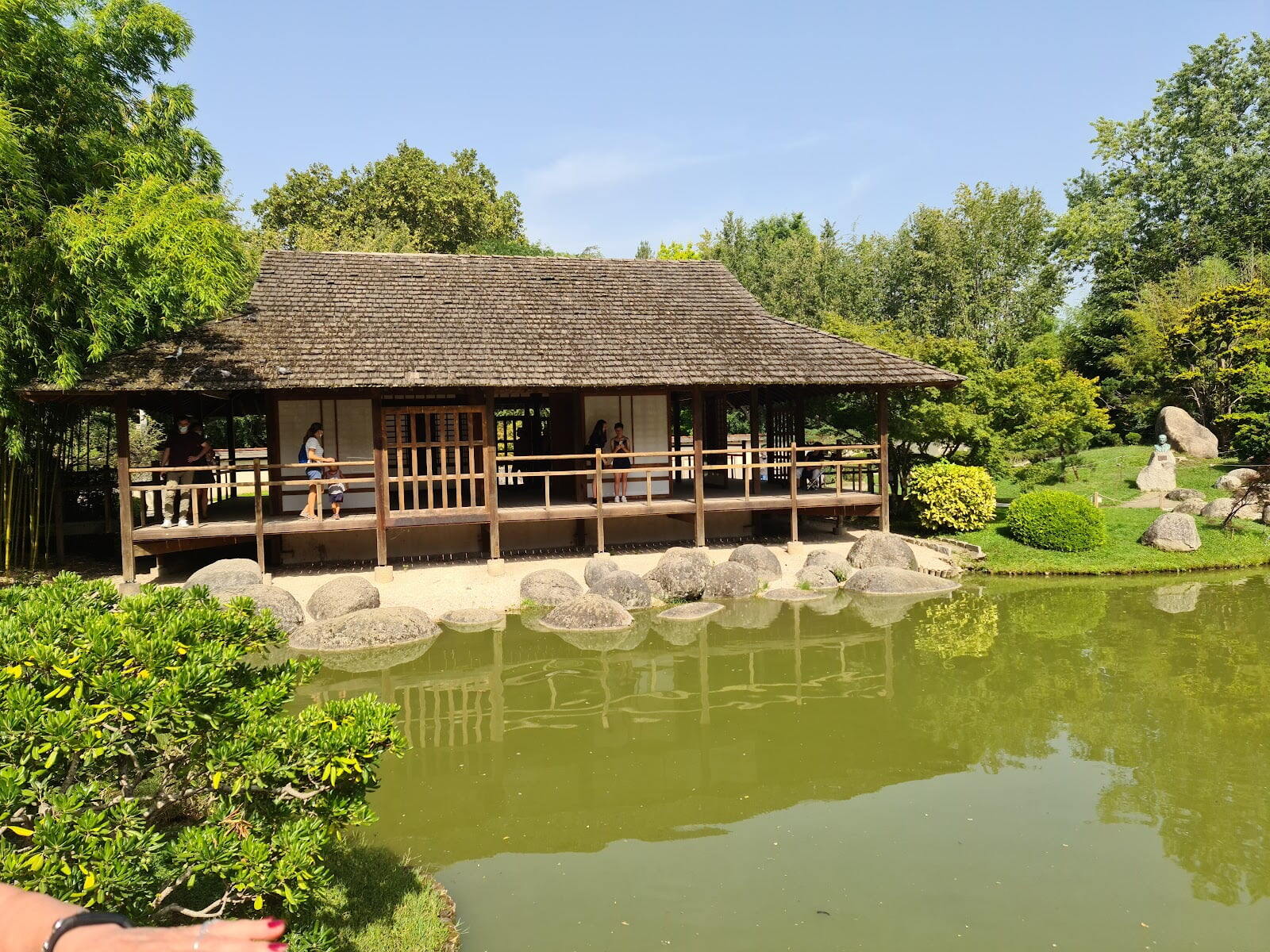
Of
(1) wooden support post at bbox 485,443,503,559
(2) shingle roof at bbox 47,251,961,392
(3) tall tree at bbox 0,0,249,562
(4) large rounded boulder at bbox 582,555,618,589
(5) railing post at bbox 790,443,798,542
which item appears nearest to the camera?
(3) tall tree at bbox 0,0,249,562

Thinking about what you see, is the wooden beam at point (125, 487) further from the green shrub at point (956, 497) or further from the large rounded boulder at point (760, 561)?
the green shrub at point (956, 497)

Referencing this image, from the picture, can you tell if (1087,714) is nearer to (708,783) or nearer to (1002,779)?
(1002,779)

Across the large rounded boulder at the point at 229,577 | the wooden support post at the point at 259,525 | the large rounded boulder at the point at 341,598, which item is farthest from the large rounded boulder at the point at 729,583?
the wooden support post at the point at 259,525

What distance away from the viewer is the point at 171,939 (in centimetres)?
127

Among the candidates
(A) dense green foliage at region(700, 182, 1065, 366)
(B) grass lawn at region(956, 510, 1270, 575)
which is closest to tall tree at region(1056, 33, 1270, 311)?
(A) dense green foliage at region(700, 182, 1065, 366)

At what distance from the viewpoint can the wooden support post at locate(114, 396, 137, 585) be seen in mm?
13516

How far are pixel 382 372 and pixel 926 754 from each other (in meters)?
10.0

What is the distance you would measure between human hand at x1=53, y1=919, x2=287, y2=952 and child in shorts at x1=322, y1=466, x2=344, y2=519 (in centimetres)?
1369

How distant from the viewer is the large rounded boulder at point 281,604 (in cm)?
1187

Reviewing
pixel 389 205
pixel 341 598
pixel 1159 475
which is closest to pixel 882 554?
pixel 341 598

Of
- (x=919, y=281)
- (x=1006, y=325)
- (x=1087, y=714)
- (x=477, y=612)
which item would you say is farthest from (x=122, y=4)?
(x=1006, y=325)

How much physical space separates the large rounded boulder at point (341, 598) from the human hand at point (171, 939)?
11.2 meters

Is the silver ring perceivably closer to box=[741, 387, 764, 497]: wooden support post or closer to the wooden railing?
the wooden railing

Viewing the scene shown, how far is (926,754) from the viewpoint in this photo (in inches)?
306
